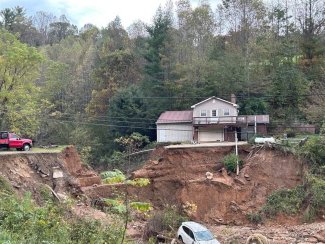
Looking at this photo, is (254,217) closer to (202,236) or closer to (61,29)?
(202,236)

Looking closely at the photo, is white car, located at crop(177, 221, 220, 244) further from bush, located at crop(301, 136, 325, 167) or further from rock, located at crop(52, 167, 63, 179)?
bush, located at crop(301, 136, 325, 167)

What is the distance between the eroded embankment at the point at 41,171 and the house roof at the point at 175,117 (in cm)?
1468

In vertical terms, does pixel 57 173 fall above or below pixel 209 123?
below

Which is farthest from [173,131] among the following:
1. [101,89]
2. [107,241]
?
[107,241]

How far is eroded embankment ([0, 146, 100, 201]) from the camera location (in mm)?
22438

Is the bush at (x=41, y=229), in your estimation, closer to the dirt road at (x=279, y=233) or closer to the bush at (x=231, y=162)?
the dirt road at (x=279, y=233)

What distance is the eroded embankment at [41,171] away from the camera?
73.6 feet

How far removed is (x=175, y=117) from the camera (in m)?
42.4

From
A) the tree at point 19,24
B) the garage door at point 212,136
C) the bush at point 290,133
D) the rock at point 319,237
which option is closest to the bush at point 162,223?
the rock at point 319,237

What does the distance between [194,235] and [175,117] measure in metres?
22.6

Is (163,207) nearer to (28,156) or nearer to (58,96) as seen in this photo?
(28,156)

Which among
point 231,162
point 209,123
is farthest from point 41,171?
point 209,123

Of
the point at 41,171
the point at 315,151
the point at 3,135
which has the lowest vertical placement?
the point at 41,171

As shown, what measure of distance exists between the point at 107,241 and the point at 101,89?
38940mm
